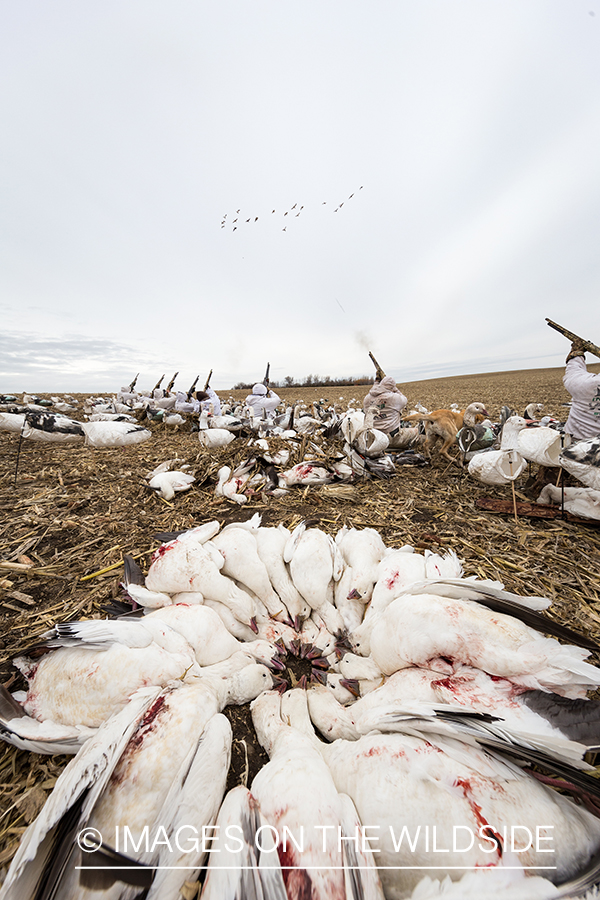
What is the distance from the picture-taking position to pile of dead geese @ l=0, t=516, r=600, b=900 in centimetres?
94

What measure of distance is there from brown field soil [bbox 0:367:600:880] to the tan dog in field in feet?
2.19

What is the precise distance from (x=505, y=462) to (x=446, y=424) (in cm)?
233

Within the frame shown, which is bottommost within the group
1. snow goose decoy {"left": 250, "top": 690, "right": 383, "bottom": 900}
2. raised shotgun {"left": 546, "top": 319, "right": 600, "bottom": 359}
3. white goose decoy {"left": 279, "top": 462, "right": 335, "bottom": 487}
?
snow goose decoy {"left": 250, "top": 690, "right": 383, "bottom": 900}

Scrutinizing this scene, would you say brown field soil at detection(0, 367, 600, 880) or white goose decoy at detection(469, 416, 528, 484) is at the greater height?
white goose decoy at detection(469, 416, 528, 484)

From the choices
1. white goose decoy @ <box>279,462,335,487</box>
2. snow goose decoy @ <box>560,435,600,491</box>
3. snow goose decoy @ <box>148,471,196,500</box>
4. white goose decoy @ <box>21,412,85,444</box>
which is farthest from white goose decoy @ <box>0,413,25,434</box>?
snow goose decoy @ <box>560,435,600,491</box>

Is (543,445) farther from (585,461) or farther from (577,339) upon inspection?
(577,339)

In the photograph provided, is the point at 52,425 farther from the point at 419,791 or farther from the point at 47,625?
the point at 419,791

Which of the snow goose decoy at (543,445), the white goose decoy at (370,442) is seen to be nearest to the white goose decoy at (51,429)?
the white goose decoy at (370,442)

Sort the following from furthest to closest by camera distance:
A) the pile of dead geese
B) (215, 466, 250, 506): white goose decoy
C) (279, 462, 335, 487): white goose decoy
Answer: (279, 462, 335, 487): white goose decoy, (215, 466, 250, 506): white goose decoy, the pile of dead geese

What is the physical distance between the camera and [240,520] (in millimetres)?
3295

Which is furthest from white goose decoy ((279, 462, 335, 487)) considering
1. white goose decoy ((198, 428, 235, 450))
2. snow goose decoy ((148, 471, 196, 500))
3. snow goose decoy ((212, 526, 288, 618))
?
white goose decoy ((198, 428, 235, 450))

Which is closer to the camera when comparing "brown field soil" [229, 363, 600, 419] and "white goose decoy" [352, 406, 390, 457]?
"white goose decoy" [352, 406, 390, 457]

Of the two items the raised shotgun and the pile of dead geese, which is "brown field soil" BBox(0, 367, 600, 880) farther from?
the raised shotgun

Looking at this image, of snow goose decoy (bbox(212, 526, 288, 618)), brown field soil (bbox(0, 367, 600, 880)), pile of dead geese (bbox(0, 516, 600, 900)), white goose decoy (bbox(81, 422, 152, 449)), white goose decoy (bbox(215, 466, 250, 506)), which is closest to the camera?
pile of dead geese (bbox(0, 516, 600, 900))
